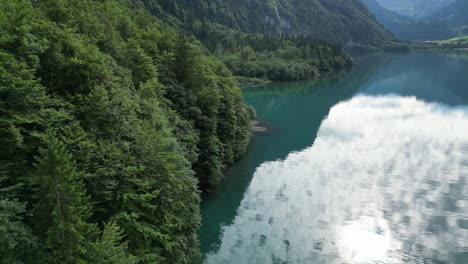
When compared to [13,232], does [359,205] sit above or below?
below

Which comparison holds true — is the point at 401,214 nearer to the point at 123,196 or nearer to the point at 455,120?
the point at 123,196

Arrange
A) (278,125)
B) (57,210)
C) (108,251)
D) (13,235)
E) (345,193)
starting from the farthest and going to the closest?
(278,125), (345,193), (108,251), (57,210), (13,235)

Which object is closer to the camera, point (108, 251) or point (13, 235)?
point (13, 235)

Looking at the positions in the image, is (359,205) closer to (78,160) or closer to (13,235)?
(78,160)

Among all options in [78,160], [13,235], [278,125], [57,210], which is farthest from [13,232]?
[278,125]

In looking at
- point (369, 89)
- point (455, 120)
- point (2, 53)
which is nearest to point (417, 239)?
point (2, 53)

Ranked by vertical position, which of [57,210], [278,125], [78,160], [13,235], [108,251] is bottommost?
[278,125]

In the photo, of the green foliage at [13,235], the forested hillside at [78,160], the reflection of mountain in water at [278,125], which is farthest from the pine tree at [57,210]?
the reflection of mountain in water at [278,125]

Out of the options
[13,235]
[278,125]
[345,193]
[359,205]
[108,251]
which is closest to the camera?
[13,235]
